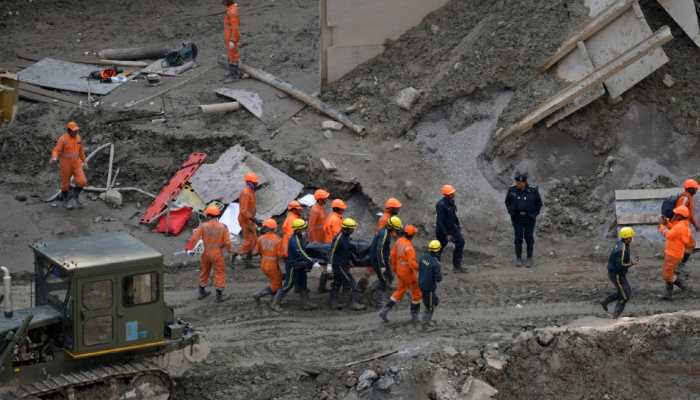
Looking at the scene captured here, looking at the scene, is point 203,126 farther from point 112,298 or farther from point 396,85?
point 112,298

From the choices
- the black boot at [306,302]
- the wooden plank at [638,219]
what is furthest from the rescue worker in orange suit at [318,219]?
the wooden plank at [638,219]

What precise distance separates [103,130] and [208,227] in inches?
242

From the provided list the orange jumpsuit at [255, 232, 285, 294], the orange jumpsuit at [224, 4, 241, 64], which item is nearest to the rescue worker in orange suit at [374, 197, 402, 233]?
the orange jumpsuit at [255, 232, 285, 294]

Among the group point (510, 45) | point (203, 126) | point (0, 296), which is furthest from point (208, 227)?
point (510, 45)

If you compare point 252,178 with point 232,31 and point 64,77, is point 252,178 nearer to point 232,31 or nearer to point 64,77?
point 232,31

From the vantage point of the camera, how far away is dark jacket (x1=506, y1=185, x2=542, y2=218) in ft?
64.2

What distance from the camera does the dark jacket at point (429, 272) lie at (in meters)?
17.0

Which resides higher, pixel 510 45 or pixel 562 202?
pixel 510 45

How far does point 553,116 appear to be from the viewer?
2155cm

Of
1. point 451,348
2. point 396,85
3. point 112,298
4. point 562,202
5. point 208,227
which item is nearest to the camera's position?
point 112,298

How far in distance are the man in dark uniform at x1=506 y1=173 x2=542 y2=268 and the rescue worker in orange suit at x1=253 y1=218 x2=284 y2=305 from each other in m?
3.89

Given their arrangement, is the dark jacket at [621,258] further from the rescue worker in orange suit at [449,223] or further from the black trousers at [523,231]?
the rescue worker in orange suit at [449,223]

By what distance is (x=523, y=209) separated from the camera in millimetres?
19641

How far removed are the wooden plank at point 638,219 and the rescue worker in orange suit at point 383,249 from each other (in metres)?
4.59
